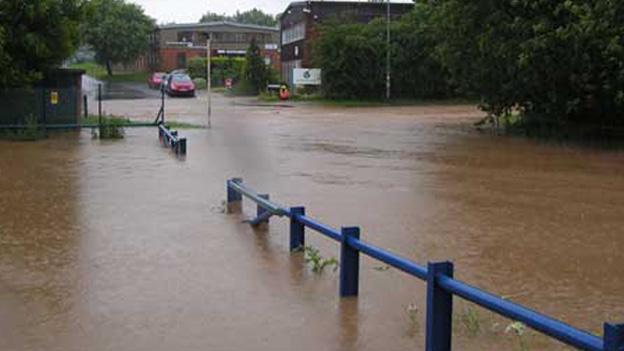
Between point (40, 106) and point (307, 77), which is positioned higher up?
point (307, 77)

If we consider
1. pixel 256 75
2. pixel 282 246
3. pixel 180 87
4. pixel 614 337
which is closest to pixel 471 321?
pixel 614 337

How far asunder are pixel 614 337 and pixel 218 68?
78176 mm

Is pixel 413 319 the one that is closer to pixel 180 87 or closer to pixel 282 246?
pixel 282 246

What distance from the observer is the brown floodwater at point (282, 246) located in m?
6.51

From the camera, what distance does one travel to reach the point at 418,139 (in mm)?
25375

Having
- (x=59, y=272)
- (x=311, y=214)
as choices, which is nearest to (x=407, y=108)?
(x=311, y=214)

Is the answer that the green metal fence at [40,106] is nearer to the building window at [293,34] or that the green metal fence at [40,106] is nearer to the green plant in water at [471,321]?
the green plant in water at [471,321]

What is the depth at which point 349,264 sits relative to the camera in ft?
23.7

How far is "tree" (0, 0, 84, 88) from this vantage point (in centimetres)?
2472

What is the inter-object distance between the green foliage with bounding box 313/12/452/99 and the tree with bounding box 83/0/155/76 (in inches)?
1670

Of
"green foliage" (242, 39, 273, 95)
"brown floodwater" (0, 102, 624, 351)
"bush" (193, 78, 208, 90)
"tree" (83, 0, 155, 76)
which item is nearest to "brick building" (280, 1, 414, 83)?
"green foliage" (242, 39, 273, 95)

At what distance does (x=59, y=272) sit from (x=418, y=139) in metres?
18.1

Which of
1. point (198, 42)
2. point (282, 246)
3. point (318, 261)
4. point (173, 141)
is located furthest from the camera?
point (198, 42)

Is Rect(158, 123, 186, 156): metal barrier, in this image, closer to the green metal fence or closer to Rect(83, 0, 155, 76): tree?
the green metal fence
